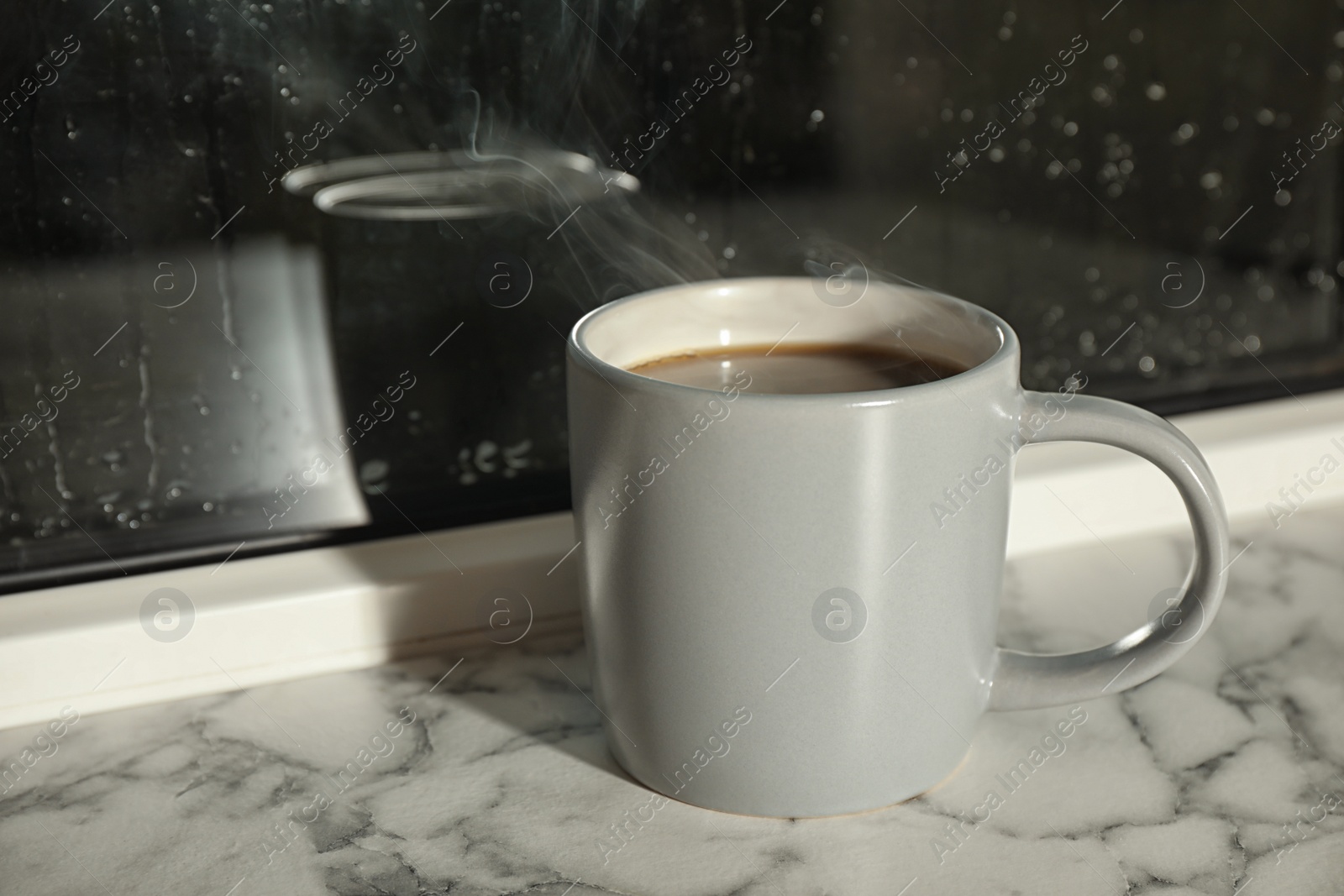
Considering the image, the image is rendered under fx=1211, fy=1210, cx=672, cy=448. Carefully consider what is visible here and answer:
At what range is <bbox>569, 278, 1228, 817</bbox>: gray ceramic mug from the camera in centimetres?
37

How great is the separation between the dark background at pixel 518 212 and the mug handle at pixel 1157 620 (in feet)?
0.78

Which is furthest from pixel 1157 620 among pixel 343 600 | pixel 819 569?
pixel 343 600

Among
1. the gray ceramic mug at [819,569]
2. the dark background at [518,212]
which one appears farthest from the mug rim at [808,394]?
the dark background at [518,212]

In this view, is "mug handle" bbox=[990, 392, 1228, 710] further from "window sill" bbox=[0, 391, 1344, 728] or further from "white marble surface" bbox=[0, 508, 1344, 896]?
"window sill" bbox=[0, 391, 1344, 728]

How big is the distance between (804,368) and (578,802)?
18 centimetres

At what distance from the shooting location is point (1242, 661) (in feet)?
1.70

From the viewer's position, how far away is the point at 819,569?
38 cm

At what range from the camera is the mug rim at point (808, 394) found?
36 cm

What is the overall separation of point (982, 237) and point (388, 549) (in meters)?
0.35

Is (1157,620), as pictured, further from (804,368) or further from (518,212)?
(518,212)

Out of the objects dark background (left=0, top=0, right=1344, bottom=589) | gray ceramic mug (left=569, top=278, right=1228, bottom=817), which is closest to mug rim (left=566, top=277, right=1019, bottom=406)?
gray ceramic mug (left=569, top=278, right=1228, bottom=817)

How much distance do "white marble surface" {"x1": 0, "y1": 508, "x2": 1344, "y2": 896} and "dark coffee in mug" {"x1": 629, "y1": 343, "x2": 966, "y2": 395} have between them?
146 millimetres

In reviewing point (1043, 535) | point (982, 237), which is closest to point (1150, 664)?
point (1043, 535)

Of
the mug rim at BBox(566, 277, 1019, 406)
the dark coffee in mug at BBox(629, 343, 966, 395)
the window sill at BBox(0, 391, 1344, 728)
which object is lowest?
the window sill at BBox(0, 391, 1344, 728)
